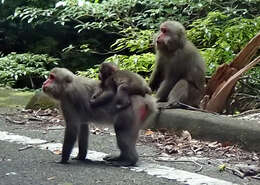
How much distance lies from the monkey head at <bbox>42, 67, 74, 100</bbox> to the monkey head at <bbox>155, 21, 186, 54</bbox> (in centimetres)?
195

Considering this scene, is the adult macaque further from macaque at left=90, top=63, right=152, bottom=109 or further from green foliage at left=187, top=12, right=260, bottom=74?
green foliage at left=187, top=12, right=260, bottom=74

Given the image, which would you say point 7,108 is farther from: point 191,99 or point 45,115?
point 191,99

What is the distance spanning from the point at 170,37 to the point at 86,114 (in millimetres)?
2012

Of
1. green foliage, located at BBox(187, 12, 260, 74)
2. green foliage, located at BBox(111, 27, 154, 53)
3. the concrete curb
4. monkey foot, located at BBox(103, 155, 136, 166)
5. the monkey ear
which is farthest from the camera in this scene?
green foliage, located at BBox(111, 27, 154, 53)

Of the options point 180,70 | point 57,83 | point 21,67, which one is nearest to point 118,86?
point 57,83

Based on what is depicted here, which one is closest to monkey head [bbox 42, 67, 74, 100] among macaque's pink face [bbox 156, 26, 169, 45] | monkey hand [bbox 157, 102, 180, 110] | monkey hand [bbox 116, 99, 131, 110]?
monkey hand [bbox 116, 99, 131, 110]

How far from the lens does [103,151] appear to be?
18.4 ft

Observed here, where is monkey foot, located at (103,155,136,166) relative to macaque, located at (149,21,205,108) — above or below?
below

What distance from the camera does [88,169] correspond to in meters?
4.89

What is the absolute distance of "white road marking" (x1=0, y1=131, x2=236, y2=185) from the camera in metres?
4.52

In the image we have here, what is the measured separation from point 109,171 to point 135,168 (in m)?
0.23

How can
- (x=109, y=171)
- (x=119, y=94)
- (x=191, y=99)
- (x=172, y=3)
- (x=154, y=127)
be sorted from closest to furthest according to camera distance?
(x=109, y=171)
(x=119, y=94)
(x=154, y=127)
(x=191, y=99)
(x=172, y=3)

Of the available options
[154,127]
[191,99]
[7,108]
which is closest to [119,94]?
[154,127]

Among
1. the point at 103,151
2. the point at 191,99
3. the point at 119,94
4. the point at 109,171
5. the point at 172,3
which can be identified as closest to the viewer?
the point at 109,171
